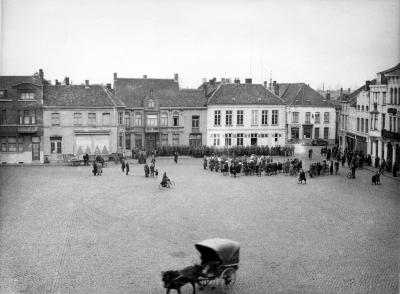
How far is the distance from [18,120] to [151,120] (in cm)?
1537

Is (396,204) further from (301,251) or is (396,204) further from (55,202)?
(55,202)

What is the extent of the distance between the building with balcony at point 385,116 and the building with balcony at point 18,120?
3242cm

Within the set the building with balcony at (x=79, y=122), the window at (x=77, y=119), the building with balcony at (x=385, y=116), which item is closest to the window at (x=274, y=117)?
the building with balcony at (x=385, y=116)

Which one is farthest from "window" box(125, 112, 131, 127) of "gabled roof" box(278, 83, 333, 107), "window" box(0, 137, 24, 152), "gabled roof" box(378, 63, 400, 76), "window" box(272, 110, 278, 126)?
"gabled roof" box(378, 63, 400, 76)

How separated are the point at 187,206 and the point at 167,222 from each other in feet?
12.8

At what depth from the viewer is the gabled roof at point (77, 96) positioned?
53.8 m

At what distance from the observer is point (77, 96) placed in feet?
180

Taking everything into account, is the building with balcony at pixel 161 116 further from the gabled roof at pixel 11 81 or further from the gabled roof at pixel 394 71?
the gabled roof at pixel 394 71

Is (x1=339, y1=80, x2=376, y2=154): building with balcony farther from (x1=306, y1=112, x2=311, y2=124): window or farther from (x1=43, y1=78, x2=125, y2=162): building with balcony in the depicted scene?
(x1=43, y1=78, x2=125, y2=162): building with balcony

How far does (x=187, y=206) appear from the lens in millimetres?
29984

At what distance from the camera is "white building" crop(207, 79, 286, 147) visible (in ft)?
202

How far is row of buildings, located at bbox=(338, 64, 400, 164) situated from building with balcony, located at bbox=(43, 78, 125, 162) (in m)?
25.6

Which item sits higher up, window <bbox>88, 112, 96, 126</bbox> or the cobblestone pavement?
window <bbox>88, 112, 96, 126</bbox>

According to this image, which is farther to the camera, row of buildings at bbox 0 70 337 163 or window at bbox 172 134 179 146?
window at bbox 172 134 179 146
